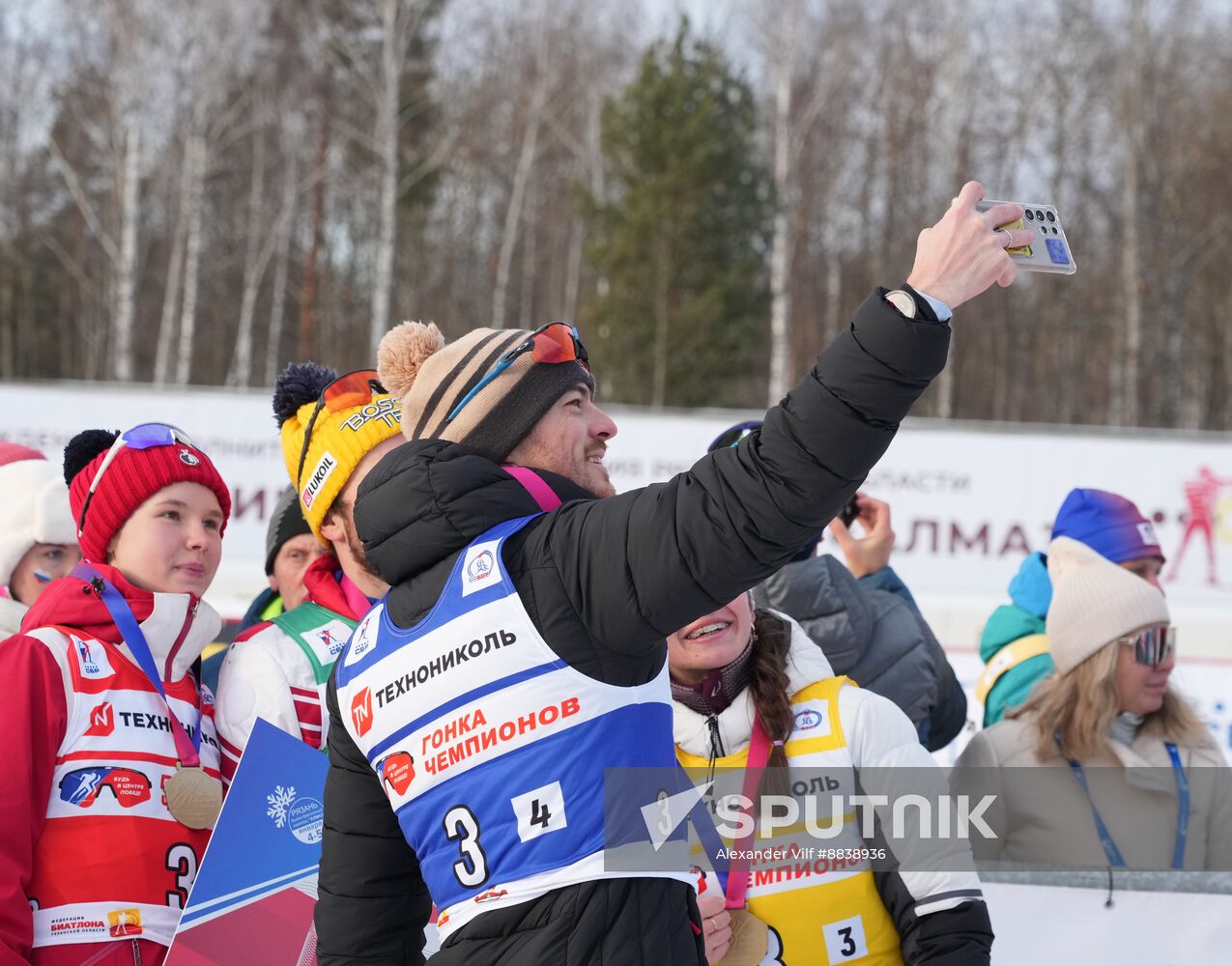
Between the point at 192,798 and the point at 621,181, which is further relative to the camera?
the point at 621,181

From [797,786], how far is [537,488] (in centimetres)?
94

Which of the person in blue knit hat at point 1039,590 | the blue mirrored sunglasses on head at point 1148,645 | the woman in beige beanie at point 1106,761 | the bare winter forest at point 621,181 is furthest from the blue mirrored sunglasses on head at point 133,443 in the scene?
the bare winter forest at point 621,181

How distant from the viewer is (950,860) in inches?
89.4


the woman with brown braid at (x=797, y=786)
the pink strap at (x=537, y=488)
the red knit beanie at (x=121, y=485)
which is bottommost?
the woman with brown braid at (x=797, y=786)

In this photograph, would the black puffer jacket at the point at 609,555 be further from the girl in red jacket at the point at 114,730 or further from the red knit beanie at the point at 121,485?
the red knit beanie at the point at 121,485

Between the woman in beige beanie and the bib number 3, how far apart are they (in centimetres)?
176

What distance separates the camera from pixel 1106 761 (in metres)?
Result: 3.16

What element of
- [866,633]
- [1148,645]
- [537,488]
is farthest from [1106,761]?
[537,488]

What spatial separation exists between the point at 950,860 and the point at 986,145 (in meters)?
29.8

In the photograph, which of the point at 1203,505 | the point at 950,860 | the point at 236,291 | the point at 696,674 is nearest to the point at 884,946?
the point at 950,860

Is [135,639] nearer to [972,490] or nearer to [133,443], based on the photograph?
[133,443]

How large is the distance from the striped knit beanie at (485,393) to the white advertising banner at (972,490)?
20.7ft

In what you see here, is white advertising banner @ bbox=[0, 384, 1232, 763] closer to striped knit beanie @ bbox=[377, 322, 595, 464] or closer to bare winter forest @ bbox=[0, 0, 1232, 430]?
striped knit beanie @ bbox=[377, 322, 595, 464]

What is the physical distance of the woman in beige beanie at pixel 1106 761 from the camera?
3100 millimetres
